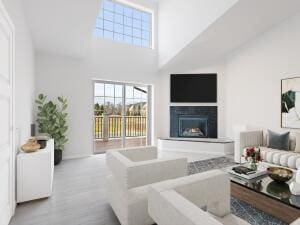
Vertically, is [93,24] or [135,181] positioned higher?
[93,24]

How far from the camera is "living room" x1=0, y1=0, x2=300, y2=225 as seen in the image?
77.2 inches

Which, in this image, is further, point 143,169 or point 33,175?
point 33,175

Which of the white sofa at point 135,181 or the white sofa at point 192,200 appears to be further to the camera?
the white sofa at point 135,181

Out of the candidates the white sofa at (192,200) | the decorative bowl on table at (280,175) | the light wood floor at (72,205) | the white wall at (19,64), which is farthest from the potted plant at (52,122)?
the decorative bowl on table at (280,175)

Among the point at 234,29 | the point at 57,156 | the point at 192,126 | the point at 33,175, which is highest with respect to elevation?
the point at 234,29

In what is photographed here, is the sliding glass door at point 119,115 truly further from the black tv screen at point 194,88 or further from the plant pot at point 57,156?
the plant pot at point 57,156

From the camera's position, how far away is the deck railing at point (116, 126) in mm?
5504

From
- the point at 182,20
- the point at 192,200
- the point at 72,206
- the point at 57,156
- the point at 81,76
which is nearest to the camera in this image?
the point at 192,200

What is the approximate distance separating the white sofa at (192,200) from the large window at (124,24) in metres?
5.22

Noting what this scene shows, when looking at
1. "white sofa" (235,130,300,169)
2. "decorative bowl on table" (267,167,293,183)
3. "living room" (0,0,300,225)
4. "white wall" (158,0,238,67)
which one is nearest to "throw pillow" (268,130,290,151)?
"living room" (0,0,300,225)

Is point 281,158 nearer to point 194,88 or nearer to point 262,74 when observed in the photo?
point 262,74

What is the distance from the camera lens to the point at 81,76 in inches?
197

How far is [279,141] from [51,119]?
5.08m

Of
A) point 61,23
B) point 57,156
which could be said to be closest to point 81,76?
point 61,23
